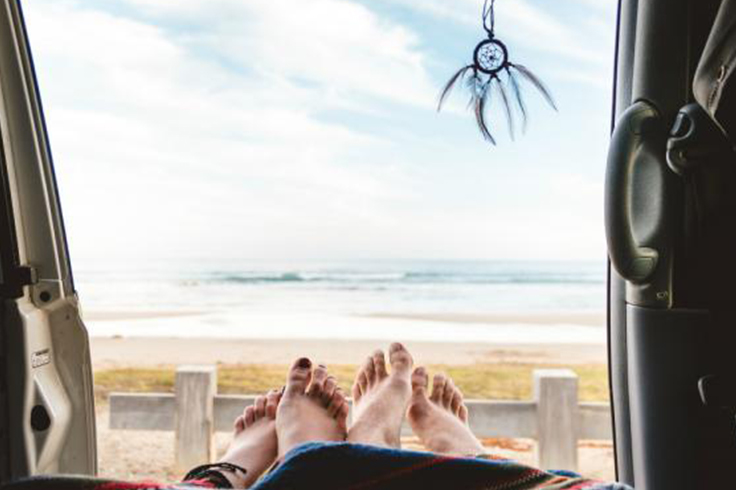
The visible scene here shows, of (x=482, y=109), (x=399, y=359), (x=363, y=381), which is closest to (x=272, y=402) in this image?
(x=363, y=381)

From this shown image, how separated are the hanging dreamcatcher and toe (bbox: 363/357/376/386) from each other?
2.48 feet

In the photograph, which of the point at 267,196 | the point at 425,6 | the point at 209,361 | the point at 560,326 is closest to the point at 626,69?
the point at 425,6

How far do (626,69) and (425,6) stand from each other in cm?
58

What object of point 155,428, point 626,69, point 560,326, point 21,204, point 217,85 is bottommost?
point 560,326

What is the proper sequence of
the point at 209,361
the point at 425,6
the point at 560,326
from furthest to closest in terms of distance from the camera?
the point at 560,326 → the point at 209,361 → the point at 425,6

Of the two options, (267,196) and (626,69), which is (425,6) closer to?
(626,69)

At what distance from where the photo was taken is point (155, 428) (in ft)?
9.00

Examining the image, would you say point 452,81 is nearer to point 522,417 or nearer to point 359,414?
point 359,414

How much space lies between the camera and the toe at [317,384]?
1574 mm

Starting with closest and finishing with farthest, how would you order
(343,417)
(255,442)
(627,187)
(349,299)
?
(627,187)
(255,442)
(343,417)
(349,299)

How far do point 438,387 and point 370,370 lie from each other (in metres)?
0.19

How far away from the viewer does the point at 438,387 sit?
5.42 feet

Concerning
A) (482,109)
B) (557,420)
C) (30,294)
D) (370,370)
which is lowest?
A: (557,420)

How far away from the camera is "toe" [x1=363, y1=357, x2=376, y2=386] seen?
5.40ft
